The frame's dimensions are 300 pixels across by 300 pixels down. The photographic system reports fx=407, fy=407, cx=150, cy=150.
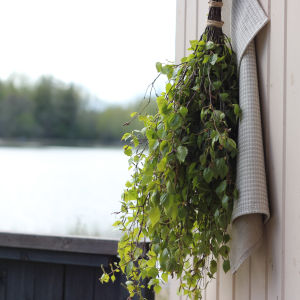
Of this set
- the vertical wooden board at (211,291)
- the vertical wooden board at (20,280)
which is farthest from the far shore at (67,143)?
the vertical wooden board at (211,291)

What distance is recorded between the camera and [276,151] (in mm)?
852

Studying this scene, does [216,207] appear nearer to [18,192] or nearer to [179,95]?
[179,95]

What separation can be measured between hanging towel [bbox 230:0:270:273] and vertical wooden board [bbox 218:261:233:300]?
0.16 metres

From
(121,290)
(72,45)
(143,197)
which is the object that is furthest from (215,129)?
(72,45)

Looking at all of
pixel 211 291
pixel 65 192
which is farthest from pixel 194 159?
pixel 65 192

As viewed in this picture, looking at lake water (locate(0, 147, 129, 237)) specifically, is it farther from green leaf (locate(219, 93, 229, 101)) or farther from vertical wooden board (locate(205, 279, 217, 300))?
green leaf (locate(219, 93, 229, 101))

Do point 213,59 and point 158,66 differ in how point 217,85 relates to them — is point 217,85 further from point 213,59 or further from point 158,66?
point 158,66

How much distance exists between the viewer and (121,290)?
1.60 metres

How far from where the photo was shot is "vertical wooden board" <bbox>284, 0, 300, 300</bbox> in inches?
30.5

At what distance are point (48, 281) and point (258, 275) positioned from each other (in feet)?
3.58

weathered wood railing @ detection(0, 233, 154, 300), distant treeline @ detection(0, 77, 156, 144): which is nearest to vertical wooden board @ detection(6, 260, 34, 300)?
weathered wood railing @ detection(0, 233, 154, 300)

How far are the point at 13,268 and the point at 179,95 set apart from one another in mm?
1236

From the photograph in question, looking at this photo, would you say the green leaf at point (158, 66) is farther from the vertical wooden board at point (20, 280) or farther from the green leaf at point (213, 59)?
the vertical wooden board at point (20, 280)

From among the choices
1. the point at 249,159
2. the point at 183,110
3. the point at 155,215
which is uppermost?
the point at 183,110
